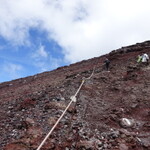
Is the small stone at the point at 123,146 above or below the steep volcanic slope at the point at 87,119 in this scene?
below

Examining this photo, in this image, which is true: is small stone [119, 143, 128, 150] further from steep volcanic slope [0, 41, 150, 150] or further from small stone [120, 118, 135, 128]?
small stone [120, 118, 135, 128]

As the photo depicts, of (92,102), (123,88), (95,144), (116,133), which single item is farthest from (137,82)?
(95,144)

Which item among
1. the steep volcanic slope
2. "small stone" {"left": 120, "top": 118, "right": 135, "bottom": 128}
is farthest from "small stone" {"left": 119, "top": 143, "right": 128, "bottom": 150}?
"small stone" {"left": 120, "top": 118, "right": 135, "bottom": 128}

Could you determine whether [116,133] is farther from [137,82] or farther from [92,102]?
[137,82]

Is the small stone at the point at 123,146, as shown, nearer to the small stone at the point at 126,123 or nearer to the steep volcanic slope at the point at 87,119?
the steep volcanic slope at the point at 87,119

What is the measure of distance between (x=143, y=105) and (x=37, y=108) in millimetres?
4995

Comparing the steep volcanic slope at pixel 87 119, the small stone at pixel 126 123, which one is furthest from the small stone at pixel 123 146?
the small stone at pixel 126 123

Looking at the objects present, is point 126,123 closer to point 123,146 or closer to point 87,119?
point 87,119

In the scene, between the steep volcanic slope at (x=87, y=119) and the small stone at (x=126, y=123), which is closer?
the steep volcanic slope at (x=87, y=119)

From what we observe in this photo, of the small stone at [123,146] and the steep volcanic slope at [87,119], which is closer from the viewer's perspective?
A: the small stone at [123,146]

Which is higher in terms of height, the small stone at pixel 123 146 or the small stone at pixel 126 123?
the small stone at pixel 126 123

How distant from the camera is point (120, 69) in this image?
61.1 ft

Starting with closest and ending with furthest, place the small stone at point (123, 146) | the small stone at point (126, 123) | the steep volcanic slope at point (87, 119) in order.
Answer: the small stone at point (123, 146), the steep volcanic slope at point (87, 119), the small stone at point (126, 123)

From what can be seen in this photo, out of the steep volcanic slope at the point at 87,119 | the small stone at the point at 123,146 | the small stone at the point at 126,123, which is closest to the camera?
the small stone at the point at 123,146
